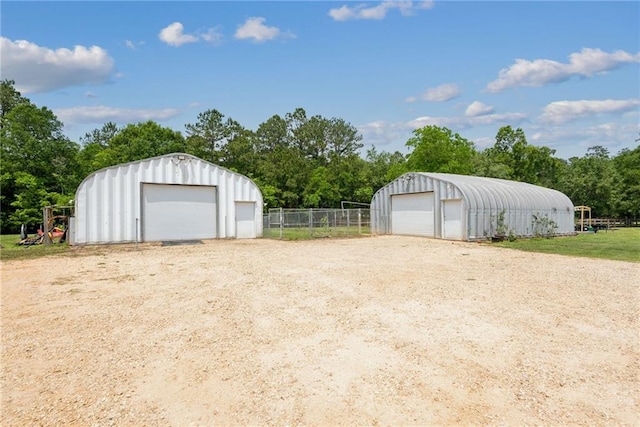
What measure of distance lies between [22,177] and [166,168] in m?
19.6

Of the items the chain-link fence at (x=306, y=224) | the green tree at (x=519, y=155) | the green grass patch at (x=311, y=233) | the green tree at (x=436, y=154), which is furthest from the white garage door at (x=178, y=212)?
the green tree at (x=519, y=155)

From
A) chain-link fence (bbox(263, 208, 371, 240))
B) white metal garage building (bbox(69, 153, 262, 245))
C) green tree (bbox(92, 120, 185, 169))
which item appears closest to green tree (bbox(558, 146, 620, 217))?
chain-link fence (bbox(263, 208, 371, 240))

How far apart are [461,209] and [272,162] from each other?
27559 millimetres

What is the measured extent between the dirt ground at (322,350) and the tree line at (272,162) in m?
29.5

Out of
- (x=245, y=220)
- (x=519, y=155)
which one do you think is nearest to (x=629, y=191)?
(x=519, y=155)

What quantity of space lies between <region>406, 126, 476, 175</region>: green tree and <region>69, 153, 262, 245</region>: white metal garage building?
2205cm

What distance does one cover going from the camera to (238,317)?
238 inches

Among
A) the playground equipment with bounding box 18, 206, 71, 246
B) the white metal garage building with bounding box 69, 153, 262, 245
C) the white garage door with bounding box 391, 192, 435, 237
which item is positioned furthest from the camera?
the white garage door with bounding box 391, 192, 435, 237

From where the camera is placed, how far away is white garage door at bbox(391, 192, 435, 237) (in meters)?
22.6

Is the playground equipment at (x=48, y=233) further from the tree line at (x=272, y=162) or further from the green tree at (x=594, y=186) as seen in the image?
the green tree at (x=594, y=186)

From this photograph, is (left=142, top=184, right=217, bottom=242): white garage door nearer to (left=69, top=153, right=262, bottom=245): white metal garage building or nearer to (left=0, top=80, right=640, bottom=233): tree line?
(left=69, top=153, right=262, bottom=245): white metal garage building

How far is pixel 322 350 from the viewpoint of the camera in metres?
4.65

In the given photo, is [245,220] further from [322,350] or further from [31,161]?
[31,161]

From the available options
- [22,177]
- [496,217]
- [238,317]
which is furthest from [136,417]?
[22,177]
